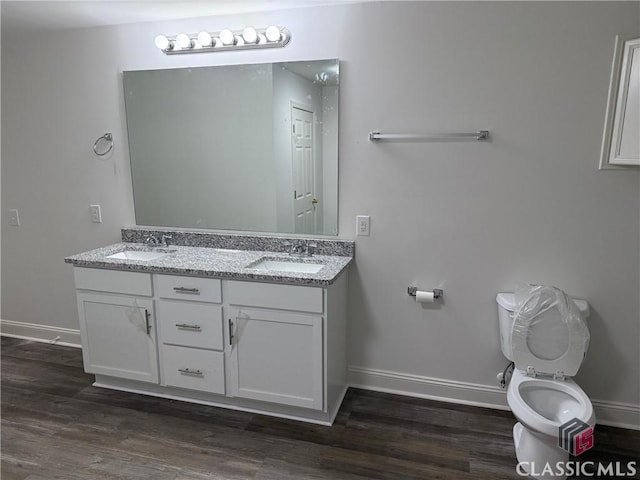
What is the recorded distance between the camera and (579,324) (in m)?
2.04

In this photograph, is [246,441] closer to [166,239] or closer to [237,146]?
[166,239]

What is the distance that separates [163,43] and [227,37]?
414 mm

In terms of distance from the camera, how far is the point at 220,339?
240 cm

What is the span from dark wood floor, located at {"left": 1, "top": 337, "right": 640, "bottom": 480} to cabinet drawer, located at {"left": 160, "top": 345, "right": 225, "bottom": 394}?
14cm

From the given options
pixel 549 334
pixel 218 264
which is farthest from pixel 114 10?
pixel 549 334

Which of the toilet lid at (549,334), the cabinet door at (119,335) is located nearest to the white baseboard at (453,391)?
the toilet lid at (549,334)

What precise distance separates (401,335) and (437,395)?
1.35ft

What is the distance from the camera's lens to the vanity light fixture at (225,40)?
242 cm

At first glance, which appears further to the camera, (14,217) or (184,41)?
(14,217)

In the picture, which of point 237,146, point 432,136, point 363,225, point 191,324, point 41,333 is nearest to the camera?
point 432,136

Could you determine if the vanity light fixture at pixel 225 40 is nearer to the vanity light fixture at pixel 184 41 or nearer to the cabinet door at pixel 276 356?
the vanity light fixture at pixel 184 41

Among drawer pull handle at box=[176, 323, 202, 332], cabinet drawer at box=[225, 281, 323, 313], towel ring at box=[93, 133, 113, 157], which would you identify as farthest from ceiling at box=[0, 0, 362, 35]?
drawer pull handle at box=[176, 323, 202, 332]

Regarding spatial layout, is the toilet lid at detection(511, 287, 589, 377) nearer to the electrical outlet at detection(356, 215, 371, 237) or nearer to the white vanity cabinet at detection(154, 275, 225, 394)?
the electrical outlet at detection(356, 215, 371, 237)

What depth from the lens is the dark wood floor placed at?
2031mm
